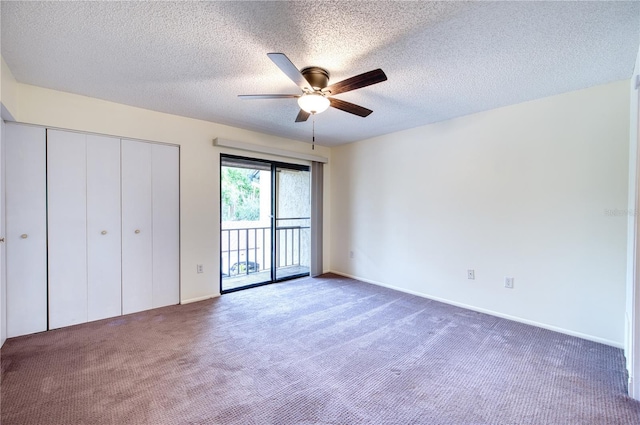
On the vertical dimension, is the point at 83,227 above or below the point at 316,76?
below

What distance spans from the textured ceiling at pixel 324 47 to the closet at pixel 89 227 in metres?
0.65

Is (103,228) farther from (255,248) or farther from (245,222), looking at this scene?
(255,248)

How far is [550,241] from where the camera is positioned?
2830mm

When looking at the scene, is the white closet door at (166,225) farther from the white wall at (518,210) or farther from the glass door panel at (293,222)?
the white wall at (518,210)

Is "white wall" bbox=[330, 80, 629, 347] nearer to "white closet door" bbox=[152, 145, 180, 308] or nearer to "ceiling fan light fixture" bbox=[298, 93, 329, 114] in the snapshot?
"ceiling fan light fixture" bbox=[298, 93, 329, 114]

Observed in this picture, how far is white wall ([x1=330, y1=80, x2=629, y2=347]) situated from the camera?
2.53 metres

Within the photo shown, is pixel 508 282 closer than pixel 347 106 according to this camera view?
No

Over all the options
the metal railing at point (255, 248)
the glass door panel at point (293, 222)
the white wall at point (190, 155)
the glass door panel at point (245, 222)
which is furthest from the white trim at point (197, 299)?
the glass door panel at point (293, 222)

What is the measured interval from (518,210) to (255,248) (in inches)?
155

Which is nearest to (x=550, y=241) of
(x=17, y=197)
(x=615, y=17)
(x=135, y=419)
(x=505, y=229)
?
(x=505, y=229)

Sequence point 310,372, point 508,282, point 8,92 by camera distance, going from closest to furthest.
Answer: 1. point 310,372
2. point 8,92
3. point 508,282

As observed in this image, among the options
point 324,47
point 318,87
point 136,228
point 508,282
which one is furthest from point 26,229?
point 508,282

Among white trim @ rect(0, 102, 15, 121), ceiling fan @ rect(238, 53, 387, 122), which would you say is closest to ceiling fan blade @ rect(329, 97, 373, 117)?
ceiling fan @ rect(238, 53, 387, 122)

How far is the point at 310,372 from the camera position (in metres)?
2.08
